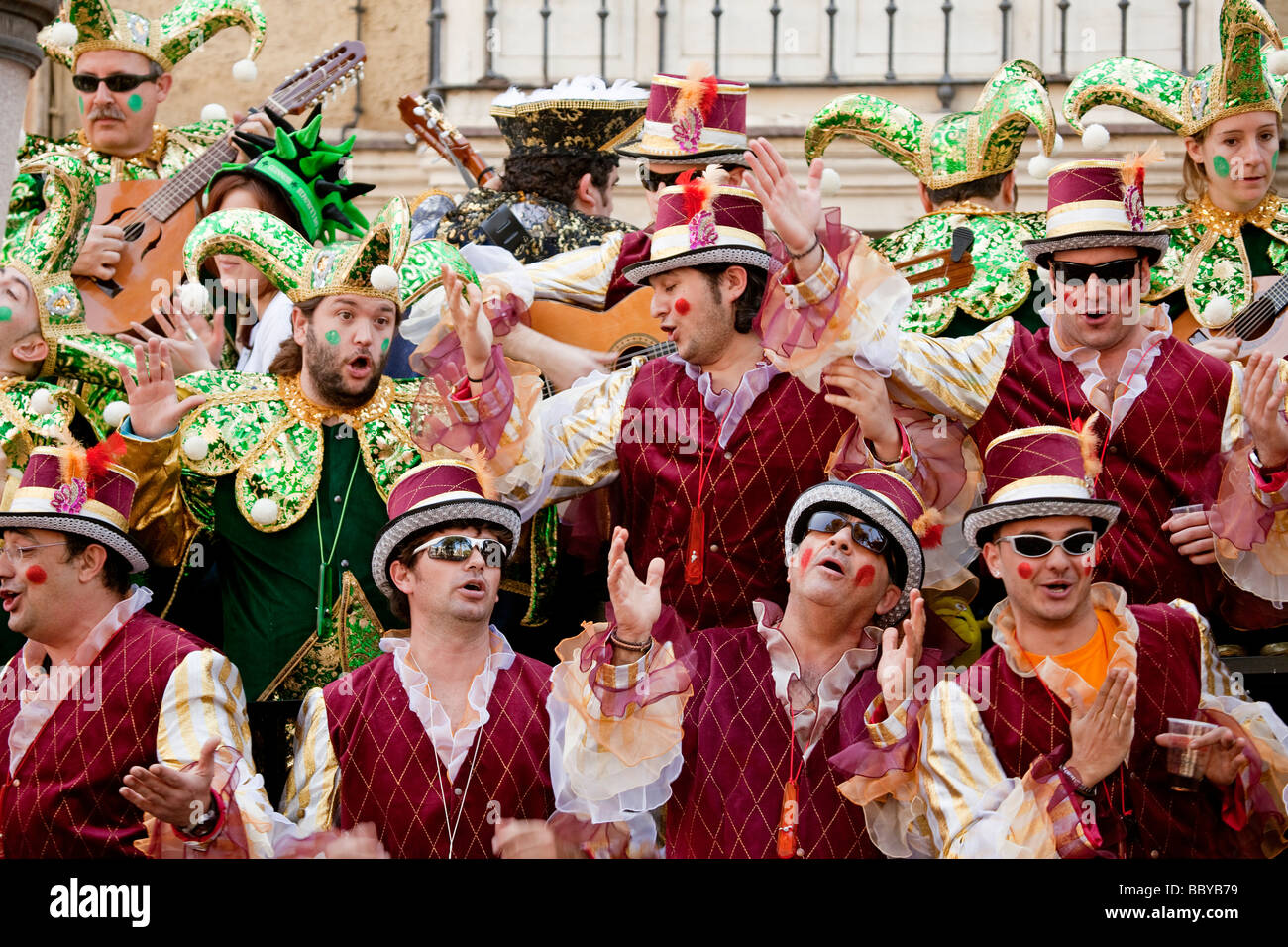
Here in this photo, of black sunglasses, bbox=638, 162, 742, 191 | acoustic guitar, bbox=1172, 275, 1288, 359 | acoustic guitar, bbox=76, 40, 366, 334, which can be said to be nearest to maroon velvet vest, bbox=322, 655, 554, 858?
black sunglasses, bbox=638, 162, 742, 191

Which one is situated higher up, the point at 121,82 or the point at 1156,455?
the point at 121,82

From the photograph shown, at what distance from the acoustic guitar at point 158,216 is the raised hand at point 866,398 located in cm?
240

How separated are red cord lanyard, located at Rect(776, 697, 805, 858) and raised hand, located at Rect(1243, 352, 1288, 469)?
1337mm

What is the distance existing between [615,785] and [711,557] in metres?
0.87

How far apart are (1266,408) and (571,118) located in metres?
2.72

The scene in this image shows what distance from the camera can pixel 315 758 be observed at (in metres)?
5.34

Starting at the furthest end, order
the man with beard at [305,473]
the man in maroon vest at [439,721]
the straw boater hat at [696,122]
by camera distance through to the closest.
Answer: the straw boater hat at [696,122]
the man with beard at [305,473]
the man in maroon vest at [439,721]

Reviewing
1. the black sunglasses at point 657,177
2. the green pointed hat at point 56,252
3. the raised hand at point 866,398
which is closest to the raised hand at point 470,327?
the raised hand at point 866,398

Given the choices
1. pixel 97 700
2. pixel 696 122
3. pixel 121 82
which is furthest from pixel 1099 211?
pixel 121 82

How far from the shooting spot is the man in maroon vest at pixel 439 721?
5.24 m

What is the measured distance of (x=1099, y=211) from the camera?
5.92m

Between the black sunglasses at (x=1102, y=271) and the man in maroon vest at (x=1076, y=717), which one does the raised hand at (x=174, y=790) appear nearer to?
the man in maroon vest at (x=1076, y=717)

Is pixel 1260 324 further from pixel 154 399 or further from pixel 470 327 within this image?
pixel 154 399
